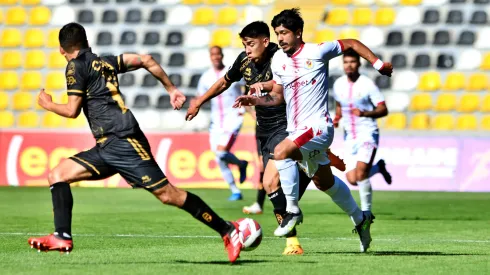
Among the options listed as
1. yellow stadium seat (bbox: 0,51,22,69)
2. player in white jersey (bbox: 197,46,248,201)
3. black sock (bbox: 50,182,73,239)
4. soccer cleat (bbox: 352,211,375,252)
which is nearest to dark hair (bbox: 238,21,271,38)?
soccer cleat (bbox: 352,211,375,252)

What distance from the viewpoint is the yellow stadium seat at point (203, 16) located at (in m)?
24.1

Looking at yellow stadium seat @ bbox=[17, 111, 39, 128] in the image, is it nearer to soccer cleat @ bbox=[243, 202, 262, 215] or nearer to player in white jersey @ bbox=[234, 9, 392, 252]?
soccer cleat @ bbox=[243, 202, 262, 215]

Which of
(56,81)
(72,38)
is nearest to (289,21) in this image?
(72,38)

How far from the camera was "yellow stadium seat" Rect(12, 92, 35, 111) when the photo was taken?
2427cm

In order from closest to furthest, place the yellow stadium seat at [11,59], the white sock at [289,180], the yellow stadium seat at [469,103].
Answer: the white sock at [289,180] → the yellow stadium seat at [469,103] → the yellow stadium seat at [11,59]

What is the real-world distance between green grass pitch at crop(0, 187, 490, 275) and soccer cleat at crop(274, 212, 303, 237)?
223 millimetres

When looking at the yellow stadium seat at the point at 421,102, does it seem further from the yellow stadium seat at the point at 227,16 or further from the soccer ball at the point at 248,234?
the soccer ball at the point at 248,234

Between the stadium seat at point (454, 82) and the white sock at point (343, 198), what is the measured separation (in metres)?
13.2

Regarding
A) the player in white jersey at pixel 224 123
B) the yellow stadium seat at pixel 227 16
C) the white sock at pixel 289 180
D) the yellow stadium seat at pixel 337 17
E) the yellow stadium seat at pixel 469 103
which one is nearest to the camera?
the white sock at pixel 289 180

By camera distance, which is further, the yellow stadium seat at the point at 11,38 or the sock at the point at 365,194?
the yellow stadium seat at the point at 11,38

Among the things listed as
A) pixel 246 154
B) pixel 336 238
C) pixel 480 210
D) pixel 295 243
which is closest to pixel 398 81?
pixel 246 154

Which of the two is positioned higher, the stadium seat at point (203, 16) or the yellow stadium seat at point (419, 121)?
the stadium seat at point (203, 16)

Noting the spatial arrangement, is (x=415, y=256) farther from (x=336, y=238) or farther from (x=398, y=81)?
(x=398, y=81)

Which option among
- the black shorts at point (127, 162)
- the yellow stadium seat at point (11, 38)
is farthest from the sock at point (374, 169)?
the yellow stadium seat at point (11, 38)
